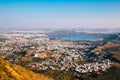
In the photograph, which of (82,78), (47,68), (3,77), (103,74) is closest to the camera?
(3,77)

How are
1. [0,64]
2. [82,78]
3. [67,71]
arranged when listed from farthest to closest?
[67,71] → [82,78] → [0,64]

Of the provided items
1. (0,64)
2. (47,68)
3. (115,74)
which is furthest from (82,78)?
(0,64)

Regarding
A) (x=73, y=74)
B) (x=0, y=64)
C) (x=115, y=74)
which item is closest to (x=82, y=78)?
(x=73, y=74)

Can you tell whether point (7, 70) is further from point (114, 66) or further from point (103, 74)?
point (114, 66)

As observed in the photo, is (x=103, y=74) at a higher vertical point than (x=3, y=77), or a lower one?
lower

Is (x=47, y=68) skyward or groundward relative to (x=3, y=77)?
groundward

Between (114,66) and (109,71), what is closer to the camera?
(109,71)

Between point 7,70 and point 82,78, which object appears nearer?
point 7,70

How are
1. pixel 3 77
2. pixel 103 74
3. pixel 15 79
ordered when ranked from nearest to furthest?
pixel 3 77 → pixel 15 79 → pixel 103 74

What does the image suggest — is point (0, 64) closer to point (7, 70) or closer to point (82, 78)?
point (7, 70)
